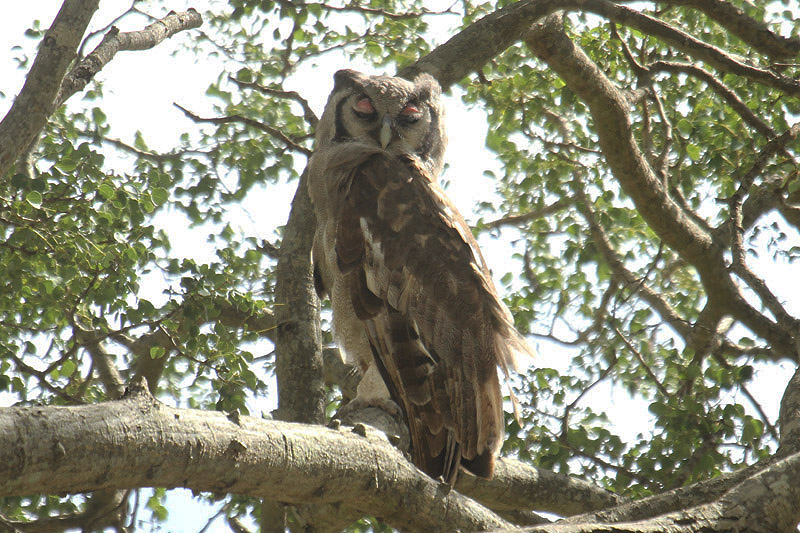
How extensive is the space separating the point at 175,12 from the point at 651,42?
3.34m

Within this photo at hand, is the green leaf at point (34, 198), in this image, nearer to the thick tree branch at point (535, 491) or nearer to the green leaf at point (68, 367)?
the green leaf at point (68, 367)

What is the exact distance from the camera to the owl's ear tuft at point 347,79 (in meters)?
4.68

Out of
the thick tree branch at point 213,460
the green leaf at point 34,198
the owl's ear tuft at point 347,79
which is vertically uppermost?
the owl's ear tuft at point 347,79

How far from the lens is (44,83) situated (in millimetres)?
3074

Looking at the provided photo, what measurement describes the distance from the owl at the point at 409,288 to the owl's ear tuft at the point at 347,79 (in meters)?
0.03

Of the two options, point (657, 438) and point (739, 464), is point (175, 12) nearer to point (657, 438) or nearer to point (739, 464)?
point (657, 438)

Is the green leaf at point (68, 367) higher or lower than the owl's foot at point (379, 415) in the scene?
higher

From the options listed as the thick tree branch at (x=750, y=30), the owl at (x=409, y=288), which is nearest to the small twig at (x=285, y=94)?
the owl at (x=409, y=288)

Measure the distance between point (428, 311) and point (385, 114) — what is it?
1.33 meters

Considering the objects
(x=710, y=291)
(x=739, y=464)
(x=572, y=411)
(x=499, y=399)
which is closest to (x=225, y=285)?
(x=499, y=399)

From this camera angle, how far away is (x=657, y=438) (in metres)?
3.48

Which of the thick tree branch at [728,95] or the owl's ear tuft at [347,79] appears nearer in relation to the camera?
the thick tree branch at [728,95]

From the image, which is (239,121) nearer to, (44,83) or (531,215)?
(44,83)

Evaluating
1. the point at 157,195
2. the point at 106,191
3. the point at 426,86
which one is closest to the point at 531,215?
the point at 426,86
